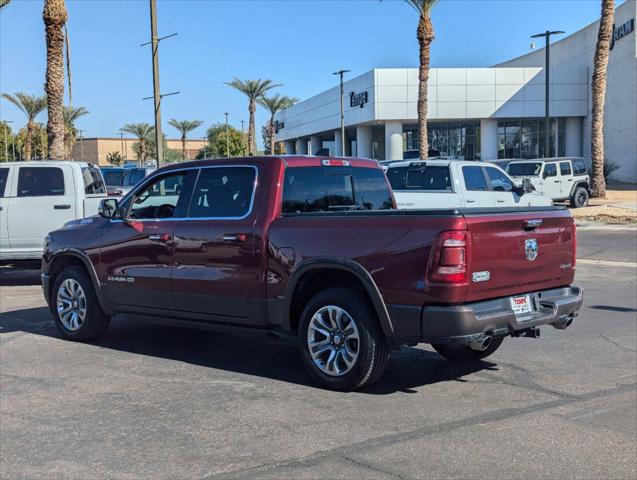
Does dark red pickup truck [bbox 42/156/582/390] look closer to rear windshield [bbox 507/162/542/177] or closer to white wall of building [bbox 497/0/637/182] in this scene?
rear windshield [bbox 507/162/542/177]

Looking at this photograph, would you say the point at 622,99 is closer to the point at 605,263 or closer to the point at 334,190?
the point at 605,263

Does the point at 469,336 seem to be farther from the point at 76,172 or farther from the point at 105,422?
the point at 76,172

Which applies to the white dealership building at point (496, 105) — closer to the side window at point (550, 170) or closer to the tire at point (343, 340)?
the side window at point (550, 170)

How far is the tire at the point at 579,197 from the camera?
2842 cm

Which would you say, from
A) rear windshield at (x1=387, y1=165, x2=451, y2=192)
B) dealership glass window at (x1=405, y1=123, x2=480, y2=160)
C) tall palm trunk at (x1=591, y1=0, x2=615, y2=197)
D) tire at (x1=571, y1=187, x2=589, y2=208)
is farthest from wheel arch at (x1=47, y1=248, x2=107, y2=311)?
dealership glass window at (x1=405, y1=123, x2=480, y2=160)

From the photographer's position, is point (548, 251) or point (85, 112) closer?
point (548, 251)

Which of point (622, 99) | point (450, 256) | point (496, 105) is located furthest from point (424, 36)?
point (450, 256)

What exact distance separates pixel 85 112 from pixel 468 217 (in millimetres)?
75107

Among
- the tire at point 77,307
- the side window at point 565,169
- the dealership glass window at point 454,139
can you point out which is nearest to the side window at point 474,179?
the tire at point 77,307

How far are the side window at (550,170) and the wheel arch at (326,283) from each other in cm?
2325

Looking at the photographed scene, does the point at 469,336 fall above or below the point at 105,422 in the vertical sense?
above

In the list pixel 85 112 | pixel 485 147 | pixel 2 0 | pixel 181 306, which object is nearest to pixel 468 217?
pixel 181 306

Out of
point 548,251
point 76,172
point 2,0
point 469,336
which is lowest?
point 469,336

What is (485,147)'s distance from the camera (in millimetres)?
53656
